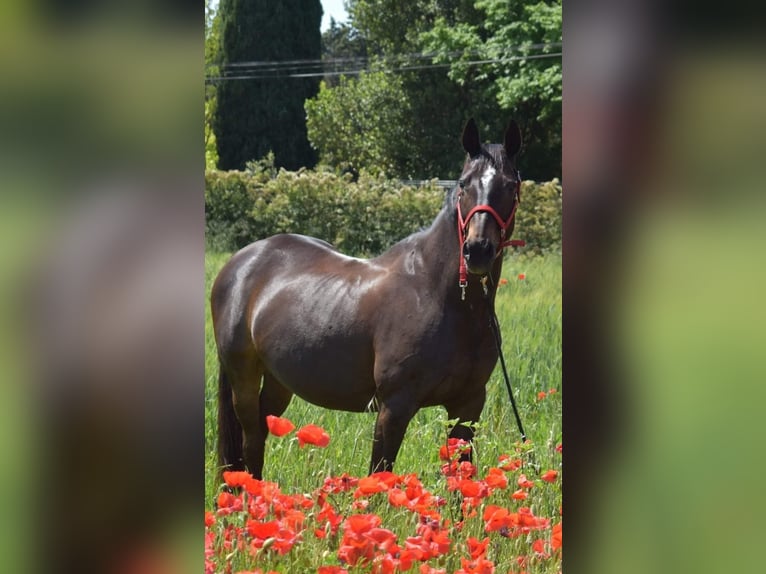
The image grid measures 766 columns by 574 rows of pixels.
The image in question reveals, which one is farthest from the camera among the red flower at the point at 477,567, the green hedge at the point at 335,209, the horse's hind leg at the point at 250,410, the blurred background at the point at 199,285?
the horse's hind leg at the point at 250,410

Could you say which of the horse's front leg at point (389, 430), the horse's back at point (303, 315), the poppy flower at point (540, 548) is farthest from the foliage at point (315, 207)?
the poppy flower at point (540, 548)

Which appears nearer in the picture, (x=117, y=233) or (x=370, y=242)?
(x=117, y=233)

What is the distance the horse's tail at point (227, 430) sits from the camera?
2664mm

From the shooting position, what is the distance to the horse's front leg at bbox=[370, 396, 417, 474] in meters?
2.37

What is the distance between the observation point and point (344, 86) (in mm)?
2330

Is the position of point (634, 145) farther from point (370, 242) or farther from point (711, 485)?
point (370, 242)

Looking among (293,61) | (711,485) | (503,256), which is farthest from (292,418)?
(711,485)

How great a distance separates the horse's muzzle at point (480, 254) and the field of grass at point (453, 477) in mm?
222

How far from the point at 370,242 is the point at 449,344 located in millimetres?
654

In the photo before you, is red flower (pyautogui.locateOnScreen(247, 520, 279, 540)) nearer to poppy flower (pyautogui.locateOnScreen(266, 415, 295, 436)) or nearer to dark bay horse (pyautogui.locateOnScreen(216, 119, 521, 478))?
poppy flower (pyautogui.locateOnScreen(266, 415, 295, 436))

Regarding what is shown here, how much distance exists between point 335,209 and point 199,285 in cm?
174

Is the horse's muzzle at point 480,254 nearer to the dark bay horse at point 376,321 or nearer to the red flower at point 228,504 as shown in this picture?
the dark bay horse at point 376,321

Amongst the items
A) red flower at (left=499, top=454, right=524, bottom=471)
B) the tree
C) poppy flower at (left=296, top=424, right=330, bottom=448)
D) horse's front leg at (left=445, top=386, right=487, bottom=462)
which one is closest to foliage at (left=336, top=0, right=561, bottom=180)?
the tree

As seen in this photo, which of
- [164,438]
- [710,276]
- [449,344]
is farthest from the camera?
[449,344]
